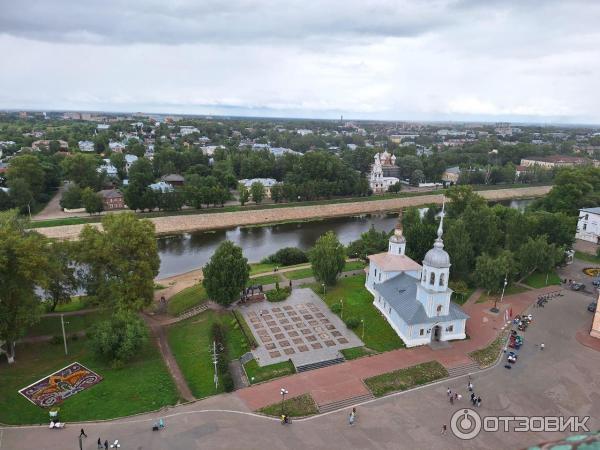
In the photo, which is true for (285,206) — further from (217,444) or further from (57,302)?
(217,444)

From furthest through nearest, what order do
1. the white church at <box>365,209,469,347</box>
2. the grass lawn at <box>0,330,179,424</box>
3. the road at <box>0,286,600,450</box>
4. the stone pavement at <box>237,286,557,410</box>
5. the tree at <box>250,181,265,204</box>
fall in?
the tree at <box>250,181,265,204</box>
the white church at <box>365,209,469,347</box>
the stone pavement at <box>237,286,557,410</box>
the grass lawn at <box>0,330,179,424</box>
the road at <box>0,286,600,450</box>

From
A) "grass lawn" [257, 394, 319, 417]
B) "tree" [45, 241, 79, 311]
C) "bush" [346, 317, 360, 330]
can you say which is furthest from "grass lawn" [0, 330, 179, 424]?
"bush" [346, 317, 360, 330]

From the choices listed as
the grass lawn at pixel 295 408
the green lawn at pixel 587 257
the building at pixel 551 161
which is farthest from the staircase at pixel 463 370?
the building at pixel 551 161

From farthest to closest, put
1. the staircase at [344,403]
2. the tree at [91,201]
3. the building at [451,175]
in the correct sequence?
the building at [451,175], the tree at [91,201], the staircase at [344,403]

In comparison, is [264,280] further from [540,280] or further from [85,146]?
[85,146]

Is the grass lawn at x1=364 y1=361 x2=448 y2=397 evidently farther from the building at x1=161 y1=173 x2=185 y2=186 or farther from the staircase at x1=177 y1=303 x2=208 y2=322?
the building at x1=161 y1=173 x2=185 y2=186

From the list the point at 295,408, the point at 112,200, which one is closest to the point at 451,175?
the point at 112,200

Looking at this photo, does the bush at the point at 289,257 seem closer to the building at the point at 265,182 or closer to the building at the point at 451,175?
the building at the point at 265,182
